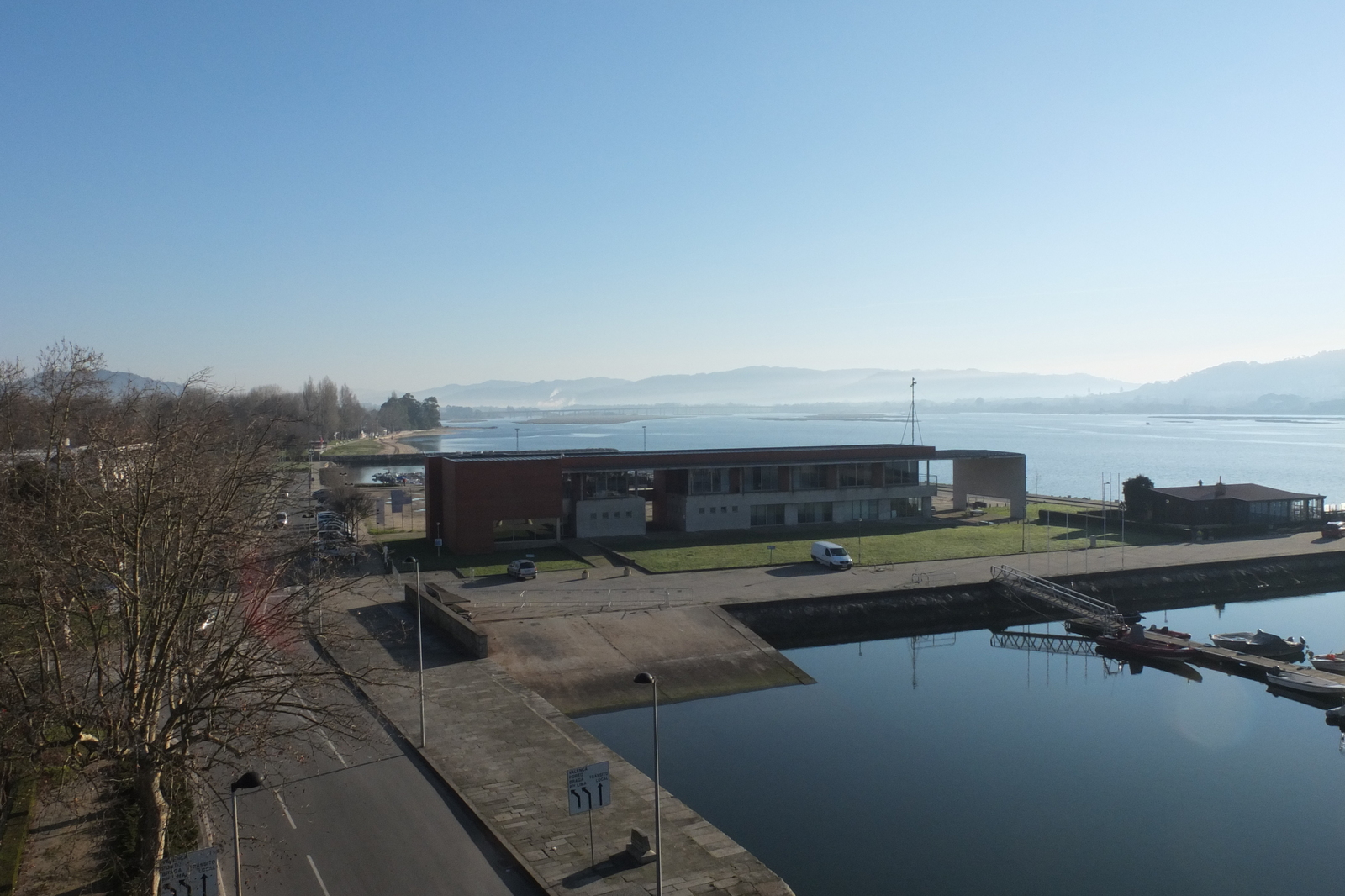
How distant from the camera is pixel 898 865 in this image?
1881cm

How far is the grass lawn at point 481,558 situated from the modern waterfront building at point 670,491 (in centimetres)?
90

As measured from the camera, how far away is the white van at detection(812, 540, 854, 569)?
43.3 meters

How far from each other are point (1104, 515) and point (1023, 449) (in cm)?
13930

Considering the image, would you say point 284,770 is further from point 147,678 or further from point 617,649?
point 617,649

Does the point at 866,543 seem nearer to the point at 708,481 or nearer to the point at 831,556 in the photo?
the point at 831,556

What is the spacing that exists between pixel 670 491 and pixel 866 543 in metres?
11.9

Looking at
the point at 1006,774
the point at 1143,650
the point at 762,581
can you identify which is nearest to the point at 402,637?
the point at 762,581

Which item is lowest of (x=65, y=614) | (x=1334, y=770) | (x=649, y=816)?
(x=1334, y=770)

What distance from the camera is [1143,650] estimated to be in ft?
118

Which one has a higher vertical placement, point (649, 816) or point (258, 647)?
point (258, 647)

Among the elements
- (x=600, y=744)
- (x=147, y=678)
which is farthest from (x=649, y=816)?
(x=147, y=678)

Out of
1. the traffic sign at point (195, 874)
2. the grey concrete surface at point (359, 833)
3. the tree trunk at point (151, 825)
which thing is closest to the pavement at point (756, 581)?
the grey concrete surface at point (359, 833)

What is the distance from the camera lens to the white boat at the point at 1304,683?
102ft

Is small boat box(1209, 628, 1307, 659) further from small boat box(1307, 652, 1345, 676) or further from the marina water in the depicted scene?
the marina water
